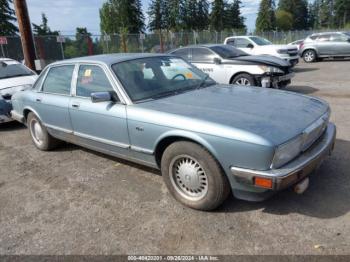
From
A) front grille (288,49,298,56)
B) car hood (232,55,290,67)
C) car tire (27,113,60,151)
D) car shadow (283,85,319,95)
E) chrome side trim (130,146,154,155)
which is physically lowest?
car shadow (283,85,319,95)

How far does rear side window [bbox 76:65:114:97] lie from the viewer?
4.18 metres

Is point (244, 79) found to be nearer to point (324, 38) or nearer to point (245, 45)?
point (245, 45)

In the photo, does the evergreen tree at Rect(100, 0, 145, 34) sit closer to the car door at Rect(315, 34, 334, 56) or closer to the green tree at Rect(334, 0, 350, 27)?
the car door at Rect(315, 34, 334, 56)

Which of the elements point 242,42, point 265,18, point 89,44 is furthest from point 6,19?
point 265,18

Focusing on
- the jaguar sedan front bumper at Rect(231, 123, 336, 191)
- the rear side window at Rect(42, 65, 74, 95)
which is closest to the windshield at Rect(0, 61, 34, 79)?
the rear side window at Rect(42, 65, 74, 95)

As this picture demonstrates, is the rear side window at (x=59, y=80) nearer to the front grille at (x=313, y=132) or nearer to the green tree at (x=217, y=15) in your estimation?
the front grille at (x=313, y=132)

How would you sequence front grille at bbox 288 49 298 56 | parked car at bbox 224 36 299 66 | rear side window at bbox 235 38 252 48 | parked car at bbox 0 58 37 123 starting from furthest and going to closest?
rear side window at bbox 235 38 252 48, front grille at bbox 288 49 298 56, parked car at bbox 224 36 299 66, parked car at bbox 0 58 37 123

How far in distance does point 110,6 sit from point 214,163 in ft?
194

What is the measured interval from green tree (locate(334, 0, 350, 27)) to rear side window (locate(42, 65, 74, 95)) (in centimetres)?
9857

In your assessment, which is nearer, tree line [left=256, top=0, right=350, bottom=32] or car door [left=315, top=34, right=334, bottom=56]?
car door [left=315, top=34, right=334, bottom=56]

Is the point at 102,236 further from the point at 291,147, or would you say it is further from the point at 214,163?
the point at 291,147

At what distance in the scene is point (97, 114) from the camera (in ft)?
13.6

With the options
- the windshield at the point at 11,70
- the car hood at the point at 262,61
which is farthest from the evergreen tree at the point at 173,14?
the windshield at the point at 11,70

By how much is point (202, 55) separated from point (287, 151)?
7242 millimetres
